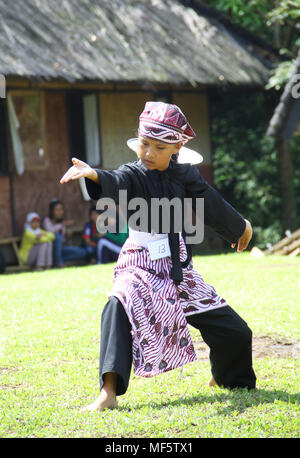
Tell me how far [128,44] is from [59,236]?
3.58 metres

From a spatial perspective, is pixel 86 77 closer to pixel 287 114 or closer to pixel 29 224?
pixel 29 224

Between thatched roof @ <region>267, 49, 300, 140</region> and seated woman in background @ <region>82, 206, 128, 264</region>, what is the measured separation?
114 inches

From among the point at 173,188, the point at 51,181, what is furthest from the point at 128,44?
the point at 173,188

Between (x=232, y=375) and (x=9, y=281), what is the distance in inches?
235

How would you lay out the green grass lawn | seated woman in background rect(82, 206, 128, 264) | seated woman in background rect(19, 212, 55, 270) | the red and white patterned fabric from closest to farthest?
the green grass lawn → the red and white patterned fabric → seated woman in background rect(19, 212, 55, 270) → seated woman in background rect(82, 206, 128, 264)

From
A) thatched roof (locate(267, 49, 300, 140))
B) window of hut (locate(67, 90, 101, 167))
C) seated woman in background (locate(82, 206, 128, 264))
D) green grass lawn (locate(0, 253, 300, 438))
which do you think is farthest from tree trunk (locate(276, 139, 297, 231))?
green grass lawn (locate(0, 253, 300, 438))

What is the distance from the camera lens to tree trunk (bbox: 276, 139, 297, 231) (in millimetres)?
14562

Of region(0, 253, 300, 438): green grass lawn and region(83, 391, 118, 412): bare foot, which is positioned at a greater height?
region(83, 391, 118, 412): bare foot

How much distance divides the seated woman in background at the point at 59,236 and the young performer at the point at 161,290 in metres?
7.97

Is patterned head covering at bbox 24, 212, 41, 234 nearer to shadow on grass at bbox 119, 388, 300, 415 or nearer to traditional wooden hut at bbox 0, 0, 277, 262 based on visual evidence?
traditional wooden hut at bbox 0, 0, 277, 262

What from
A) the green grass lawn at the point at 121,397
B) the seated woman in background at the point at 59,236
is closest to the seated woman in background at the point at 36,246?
the seated woman in background at the point at 59,236

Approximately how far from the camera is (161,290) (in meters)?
4.20

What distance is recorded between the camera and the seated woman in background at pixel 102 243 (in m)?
12.3
